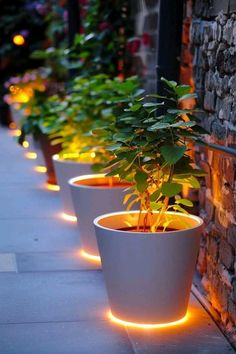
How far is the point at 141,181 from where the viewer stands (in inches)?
142

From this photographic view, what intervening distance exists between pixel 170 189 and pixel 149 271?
375 mm

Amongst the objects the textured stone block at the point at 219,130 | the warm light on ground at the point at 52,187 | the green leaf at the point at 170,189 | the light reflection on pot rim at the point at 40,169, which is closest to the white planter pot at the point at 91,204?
the textured stone block at the point at 219,130

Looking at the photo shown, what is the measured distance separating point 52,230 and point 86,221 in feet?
2.87

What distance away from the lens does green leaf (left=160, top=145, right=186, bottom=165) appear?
3381 millimetres

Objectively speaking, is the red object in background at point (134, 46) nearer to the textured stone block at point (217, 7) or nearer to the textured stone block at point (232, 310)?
the textured stone block at point (217, 7)

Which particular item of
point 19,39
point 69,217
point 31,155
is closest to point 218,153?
point 69,217

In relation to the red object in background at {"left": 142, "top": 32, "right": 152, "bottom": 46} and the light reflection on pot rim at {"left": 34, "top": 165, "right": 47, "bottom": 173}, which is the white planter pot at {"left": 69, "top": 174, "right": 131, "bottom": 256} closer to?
the red object in background at {"left": 142, "top": 32, "right": 152, "bottom": 46}

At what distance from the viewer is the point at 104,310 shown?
155 inches

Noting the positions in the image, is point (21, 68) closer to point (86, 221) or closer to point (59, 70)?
point (59, 70)

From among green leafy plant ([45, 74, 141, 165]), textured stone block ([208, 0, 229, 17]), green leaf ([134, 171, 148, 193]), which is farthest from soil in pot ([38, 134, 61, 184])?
green leaf ([134, 171, 148, 193])

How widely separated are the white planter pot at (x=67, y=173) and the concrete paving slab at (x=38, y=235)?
0.13 m

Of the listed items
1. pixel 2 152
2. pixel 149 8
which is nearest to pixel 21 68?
pixel 2 152

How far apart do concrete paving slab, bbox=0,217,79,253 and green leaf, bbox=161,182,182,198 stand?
1.68 metres

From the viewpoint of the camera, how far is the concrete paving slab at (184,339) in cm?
341
